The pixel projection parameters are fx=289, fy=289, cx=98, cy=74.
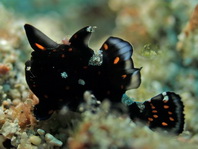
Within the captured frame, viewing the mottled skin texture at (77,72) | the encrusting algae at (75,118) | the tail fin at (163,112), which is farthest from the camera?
the tail fin at (163,112)

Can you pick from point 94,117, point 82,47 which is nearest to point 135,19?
point 82,47

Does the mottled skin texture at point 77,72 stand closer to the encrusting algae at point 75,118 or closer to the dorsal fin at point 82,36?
the dorsal fin at point 82,36

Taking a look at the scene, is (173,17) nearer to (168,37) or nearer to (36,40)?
(168,37)

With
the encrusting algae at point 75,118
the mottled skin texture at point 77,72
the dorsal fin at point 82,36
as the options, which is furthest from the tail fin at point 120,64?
the encrusting algae at point 75,118

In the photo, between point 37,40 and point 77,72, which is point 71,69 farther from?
point 37,40

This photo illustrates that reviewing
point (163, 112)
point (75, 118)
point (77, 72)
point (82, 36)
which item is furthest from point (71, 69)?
point (163, 112)
